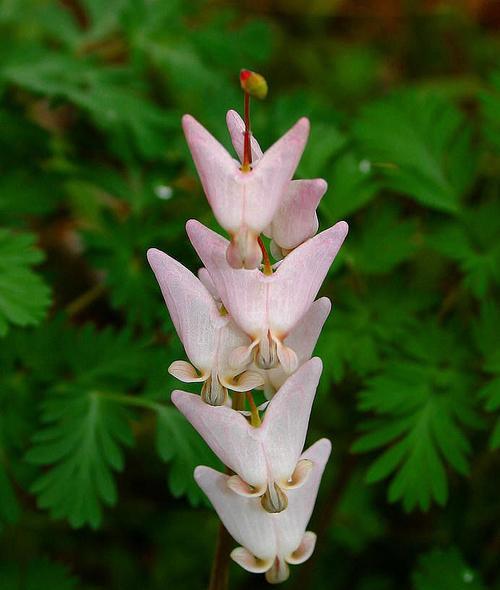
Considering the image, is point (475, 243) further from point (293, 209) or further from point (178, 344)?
point (293, 209)

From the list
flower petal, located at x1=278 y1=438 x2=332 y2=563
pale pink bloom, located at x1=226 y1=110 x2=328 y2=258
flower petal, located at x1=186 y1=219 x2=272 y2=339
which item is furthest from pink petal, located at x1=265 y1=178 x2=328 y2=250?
flower petal, located at x1=278 y1=438 x2=332 y2=563

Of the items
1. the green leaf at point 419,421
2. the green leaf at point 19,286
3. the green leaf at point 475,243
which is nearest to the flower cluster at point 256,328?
the green leaf at point 419,421

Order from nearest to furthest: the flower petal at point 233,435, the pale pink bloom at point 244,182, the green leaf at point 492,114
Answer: the pale pink bloom at point 244,182 < the flower petal at point 233,435 < the green leaf at point 492,114

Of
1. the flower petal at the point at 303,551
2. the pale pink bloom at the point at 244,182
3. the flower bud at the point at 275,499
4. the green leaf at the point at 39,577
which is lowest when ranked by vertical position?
the green leaf at the point at 39,577

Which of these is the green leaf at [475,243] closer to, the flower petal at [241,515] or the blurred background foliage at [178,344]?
the blurred background foliage at [178,344]

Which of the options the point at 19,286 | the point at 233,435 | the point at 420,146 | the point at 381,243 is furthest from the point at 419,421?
the point at 19,286

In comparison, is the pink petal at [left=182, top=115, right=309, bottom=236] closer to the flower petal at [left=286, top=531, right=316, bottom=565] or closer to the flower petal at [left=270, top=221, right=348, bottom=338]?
the flower petal at [left=270, top=221, right=348, bottom=338]

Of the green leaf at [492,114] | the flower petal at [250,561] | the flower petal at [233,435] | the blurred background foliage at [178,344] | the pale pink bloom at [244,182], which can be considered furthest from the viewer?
the green leaf at [492,114]

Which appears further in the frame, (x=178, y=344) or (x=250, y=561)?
(x=178, y=344)
